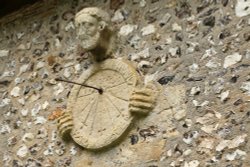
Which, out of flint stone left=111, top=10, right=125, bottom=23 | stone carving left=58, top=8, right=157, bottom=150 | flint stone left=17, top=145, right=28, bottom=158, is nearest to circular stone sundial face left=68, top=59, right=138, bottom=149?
stone carving left=58, top=8, right=157, bottom=150

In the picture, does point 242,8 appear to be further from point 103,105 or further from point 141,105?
point 103,105

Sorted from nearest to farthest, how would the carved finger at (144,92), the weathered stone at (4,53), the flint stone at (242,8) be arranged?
the flint stone at (242,8)
the carved finger at (144,92)
the weathered stone at (4,53)

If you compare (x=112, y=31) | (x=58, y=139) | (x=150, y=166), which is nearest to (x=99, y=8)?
(x=112, y=31)

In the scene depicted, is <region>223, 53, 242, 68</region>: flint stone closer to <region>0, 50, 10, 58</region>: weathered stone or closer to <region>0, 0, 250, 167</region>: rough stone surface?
<region>0, 0, 250, 167</region>: rough stone surface

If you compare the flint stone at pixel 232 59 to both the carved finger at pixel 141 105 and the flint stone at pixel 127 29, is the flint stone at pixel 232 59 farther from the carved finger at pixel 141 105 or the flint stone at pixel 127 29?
the flint stone at pixel 127 29

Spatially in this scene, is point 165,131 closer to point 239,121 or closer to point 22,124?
point 239,121

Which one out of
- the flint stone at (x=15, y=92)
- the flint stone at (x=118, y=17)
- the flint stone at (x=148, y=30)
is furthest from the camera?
the flint stone at (x=15, y=92)

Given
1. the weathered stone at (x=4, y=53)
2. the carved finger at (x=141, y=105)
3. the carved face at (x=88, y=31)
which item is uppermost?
the weathered stone at (x=4, y=53)

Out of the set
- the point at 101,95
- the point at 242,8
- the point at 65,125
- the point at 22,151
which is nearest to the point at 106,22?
the point at 101,95

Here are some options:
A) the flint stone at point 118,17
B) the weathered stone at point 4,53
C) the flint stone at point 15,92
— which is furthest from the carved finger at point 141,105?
the weathered stone at point 4,53
